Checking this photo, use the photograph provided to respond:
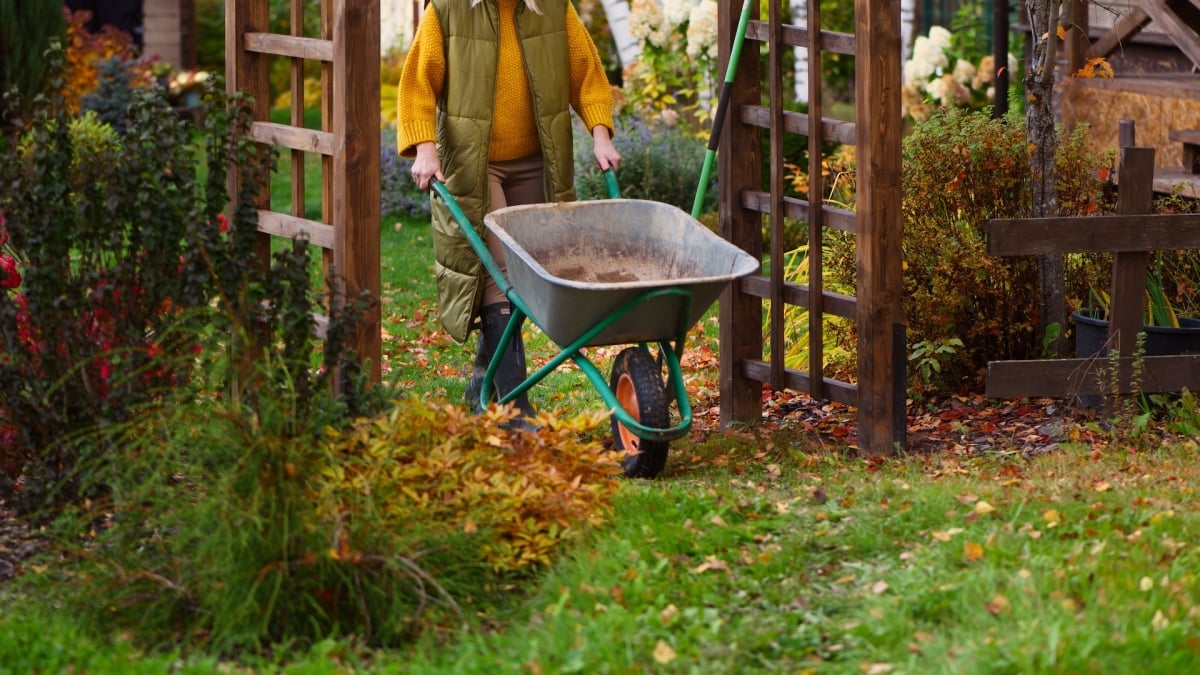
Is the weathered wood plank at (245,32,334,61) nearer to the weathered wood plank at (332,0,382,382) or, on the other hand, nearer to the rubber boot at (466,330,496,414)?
the weathered wood plank at (332,0,382,382)

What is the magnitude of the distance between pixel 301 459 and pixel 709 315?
520 centimetres

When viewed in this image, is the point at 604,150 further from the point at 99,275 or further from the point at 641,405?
the point at 99,275

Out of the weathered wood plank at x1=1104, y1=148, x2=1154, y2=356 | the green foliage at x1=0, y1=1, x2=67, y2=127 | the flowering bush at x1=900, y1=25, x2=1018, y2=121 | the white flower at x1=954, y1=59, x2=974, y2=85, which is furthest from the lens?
the green foliage at x1=0, y1=1, x2=67, y2=127

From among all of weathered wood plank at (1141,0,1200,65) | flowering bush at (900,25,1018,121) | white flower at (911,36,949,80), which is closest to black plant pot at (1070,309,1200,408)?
weathered wood plank at (1141,0,1200,65)

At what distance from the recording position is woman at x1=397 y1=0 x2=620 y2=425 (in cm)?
534

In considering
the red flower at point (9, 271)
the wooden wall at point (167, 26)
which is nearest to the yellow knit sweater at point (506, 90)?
the red flower at point (9, 271)

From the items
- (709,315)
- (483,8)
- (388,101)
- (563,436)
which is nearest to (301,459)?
(563,436)

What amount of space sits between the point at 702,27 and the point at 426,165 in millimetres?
5575

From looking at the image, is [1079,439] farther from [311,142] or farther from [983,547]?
[311,142]

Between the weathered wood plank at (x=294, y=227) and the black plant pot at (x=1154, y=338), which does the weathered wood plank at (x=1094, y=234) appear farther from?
the weathered wood plank at (x=294, y=227)

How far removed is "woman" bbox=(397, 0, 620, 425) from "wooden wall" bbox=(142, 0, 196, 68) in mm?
14271

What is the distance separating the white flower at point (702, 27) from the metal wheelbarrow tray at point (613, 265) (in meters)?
5.35

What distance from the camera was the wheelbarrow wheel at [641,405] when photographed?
16.1ft

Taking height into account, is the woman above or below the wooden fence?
above
